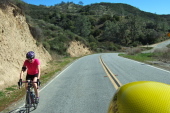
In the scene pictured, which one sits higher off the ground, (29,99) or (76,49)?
(76,49)

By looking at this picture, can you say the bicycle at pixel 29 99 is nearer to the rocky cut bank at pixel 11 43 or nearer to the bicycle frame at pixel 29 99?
the bicycle frame at pixel 29 99

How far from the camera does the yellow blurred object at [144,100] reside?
71.2 inches

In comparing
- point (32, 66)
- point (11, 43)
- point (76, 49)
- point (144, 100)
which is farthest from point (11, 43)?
point (76, 49)

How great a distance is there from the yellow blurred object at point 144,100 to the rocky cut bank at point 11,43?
9125 mm

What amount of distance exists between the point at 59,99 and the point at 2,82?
526 cm

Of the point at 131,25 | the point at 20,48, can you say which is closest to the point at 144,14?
the point at 131,25

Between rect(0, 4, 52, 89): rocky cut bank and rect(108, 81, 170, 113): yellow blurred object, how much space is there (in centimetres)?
913

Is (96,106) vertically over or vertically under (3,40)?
under

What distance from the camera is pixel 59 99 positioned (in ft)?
21.6

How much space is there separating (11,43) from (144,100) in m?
14.4

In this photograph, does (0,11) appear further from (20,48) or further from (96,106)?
(96,106)

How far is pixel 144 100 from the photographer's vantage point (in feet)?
6.29

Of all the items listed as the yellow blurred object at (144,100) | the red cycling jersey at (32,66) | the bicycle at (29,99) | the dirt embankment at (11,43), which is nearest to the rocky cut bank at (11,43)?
the dirt embankment at (11,43)

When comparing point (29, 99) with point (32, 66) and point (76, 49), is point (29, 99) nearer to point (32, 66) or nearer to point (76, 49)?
point (32, 66)
